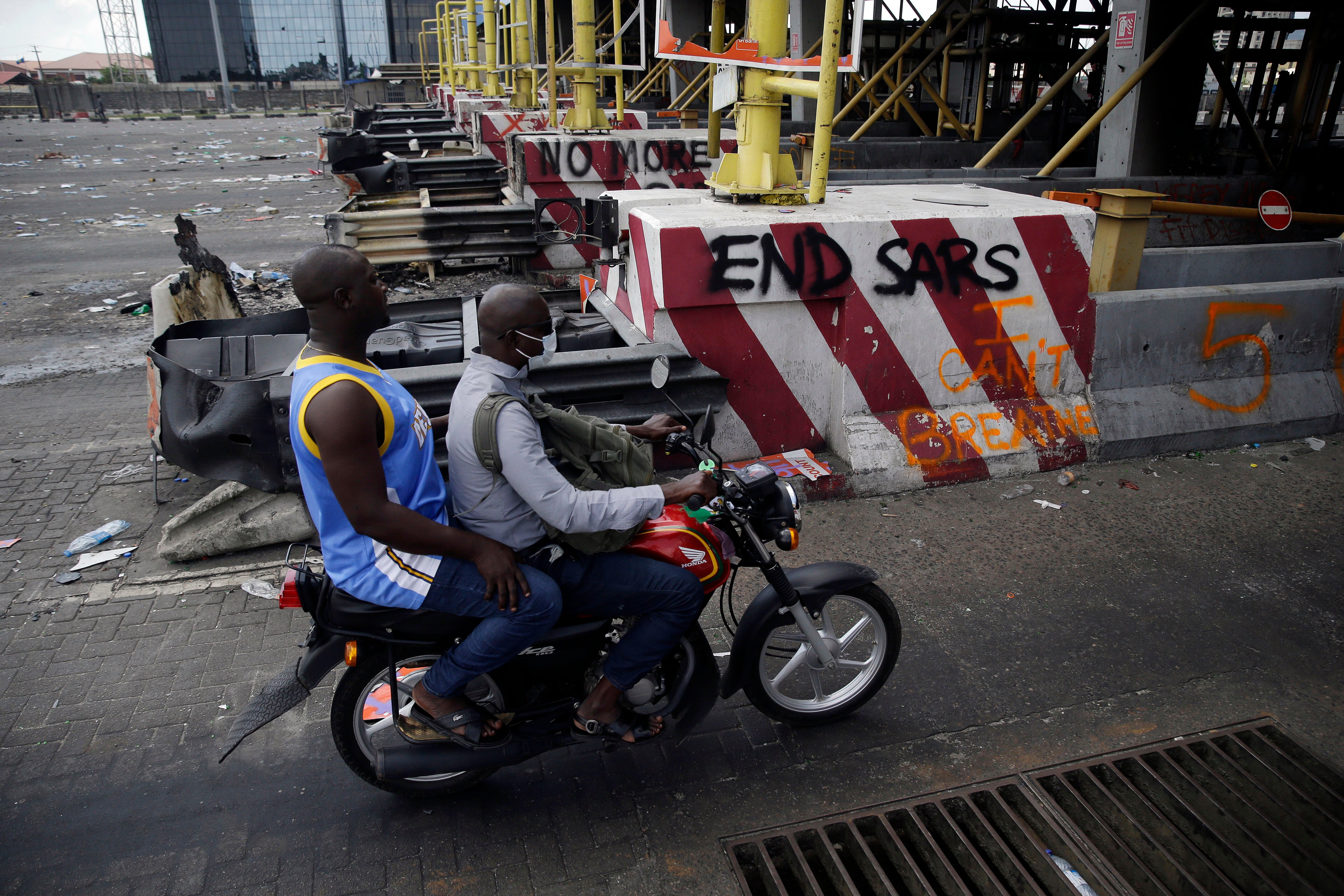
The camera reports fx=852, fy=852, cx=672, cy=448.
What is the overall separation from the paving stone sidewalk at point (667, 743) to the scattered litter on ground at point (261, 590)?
2.3 inches

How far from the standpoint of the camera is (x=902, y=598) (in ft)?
13.0

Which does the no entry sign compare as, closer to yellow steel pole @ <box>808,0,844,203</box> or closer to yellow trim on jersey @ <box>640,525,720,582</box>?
yellow steel pole @ <box>808,0,844,203</box>

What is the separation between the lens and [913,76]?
40.6ft

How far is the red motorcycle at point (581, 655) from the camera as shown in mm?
2613

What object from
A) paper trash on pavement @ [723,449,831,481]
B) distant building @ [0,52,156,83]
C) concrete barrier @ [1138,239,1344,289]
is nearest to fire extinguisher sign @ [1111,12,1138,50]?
concrete barrier @ [1138,239,1344,289]

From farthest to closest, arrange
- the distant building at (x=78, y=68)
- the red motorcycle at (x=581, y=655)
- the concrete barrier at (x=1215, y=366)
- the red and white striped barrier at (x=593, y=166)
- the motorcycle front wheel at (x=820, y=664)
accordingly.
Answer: the distant building at (x=78, y=68), the red and white striped barrier at (x=593, y=166), the concrete barrier at (x=1215, y=366), the motorcycle front wheel at (x=820, y=664), the red motorcycle at (x=581, y=655)

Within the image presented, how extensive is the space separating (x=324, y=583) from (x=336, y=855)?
858mm

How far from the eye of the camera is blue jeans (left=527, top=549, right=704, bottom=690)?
2.64 metres

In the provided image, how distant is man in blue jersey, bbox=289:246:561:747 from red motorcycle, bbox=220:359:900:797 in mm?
104

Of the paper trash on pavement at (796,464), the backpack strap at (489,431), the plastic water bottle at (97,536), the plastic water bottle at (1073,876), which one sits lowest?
the plastic water bottle at (1073,876)

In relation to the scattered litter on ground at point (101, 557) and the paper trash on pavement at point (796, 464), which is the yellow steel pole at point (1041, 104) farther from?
the scattered litter on ground at point (101, 557)

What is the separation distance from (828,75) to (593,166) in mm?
6359

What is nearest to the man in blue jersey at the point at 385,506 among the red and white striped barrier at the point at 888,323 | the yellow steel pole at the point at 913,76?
the red and white striped barrier at the point at 888,323

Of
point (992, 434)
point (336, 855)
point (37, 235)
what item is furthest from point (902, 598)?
point (37, 235)
